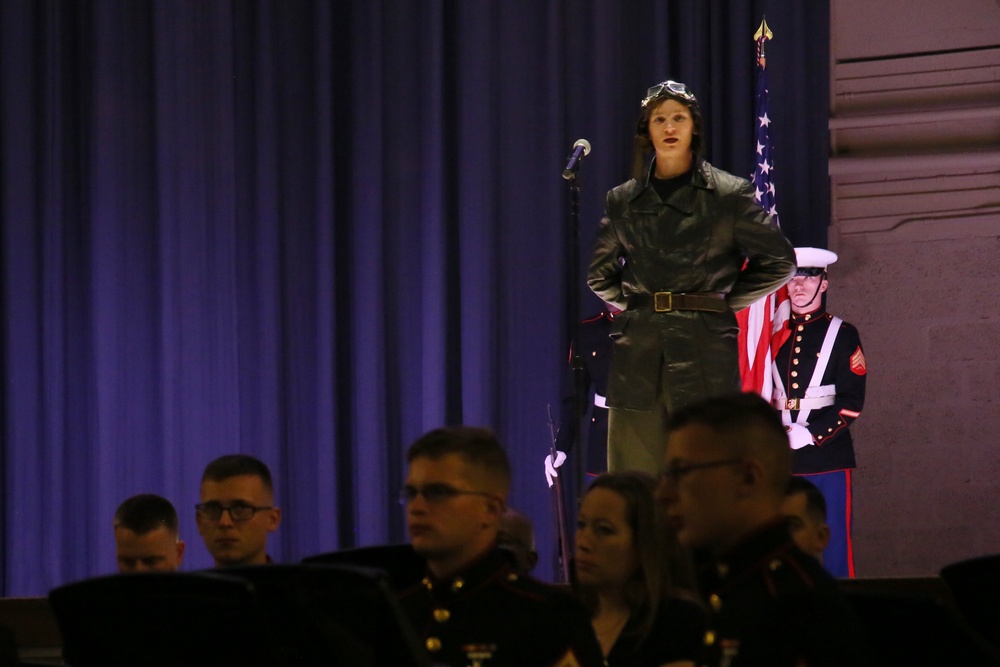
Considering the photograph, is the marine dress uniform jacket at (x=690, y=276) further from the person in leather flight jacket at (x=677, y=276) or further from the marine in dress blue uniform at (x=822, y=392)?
the marine in dress blue uniform at (x=822, y=392)

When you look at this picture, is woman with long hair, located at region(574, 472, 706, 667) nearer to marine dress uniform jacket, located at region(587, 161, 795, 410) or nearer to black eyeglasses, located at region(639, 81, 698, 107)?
marine dress uniform jacket, located at region(587, 161, 795, 410)

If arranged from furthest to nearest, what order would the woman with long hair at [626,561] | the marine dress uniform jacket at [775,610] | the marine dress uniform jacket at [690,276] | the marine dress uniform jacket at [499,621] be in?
the marine dress uniform jacket at [690,276] < the woman with long hair at [626,561] < the marine dress uniform jacket at [499,621] < the marine dress uniform jacket at [775,610]

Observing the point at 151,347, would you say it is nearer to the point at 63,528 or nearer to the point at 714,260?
the point at 63,528

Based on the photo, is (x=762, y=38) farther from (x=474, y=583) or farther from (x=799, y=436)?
(x=474, y=583)

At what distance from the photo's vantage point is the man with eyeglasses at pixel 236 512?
3039 millimetres

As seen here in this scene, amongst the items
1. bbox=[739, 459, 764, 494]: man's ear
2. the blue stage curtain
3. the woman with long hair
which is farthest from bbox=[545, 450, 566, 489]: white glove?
bbox=[739, 459, 764, 494]: man's ear

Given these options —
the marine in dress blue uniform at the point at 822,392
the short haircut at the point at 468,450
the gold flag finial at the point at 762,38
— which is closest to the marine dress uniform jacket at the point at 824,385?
the marine in dress blue uniform at the point at 822,392

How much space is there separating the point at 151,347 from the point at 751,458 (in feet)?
16.4

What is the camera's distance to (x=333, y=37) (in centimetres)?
645

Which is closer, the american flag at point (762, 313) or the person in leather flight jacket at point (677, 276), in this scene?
the person in leather flight jacket at point (677, 276)

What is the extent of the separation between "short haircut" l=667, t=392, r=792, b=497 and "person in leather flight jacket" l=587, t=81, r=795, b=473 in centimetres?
170

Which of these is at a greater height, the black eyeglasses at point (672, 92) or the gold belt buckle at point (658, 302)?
the black eyeglasses at point (672, 92)

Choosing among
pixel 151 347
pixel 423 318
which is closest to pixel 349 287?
pixel 423 318

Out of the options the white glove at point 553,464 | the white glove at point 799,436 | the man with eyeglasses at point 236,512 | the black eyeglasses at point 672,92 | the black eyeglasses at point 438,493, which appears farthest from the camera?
the white glove at point 553,464
